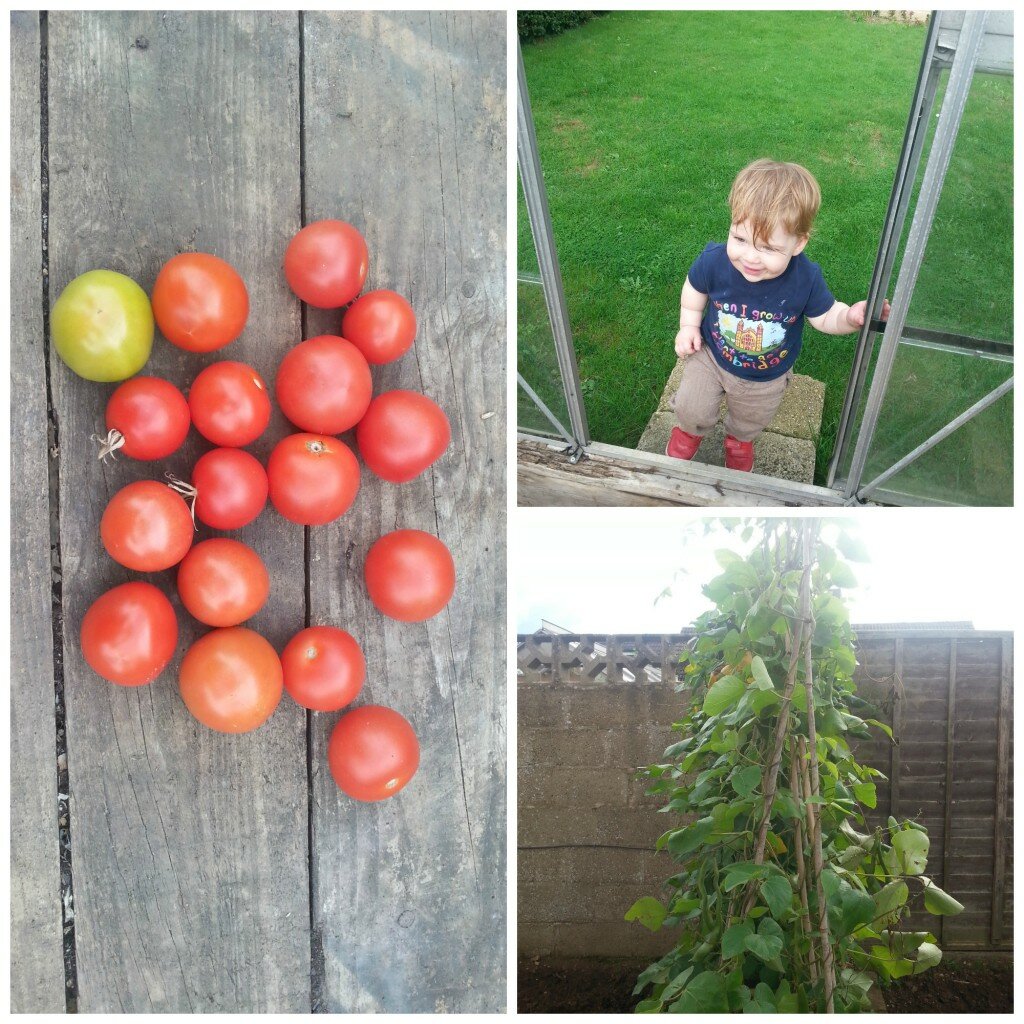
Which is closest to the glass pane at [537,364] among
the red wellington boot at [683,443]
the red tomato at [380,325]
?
the red wellington boot at [683,443]

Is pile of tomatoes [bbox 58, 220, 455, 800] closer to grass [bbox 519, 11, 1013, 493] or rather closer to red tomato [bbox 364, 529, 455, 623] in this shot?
red tomato [bbox 364, 529, 455, 623]

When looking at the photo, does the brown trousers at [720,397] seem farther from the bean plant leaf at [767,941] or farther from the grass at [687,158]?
the bean plant leaf at [767,941]

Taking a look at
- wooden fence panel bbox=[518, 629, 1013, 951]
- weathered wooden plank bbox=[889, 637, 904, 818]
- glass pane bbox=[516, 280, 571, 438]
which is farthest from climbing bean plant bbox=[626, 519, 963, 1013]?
weathered wooden plank bbox=[889, 637, 904, 818]

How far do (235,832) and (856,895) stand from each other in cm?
115

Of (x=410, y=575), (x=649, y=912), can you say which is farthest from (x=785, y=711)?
(x=410, y=575)

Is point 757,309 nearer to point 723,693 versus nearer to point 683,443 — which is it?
point 683,443

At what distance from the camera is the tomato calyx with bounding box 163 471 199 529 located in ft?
4.98

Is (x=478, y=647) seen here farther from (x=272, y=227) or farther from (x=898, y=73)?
(x=898, y=73)

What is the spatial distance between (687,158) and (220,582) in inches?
130

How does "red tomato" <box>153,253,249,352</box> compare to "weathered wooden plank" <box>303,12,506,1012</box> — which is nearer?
"red tomato" <box>153,253,249,352</box>

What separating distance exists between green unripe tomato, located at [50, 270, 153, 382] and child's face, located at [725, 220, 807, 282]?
146cm

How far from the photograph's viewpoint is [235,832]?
1.72 meters

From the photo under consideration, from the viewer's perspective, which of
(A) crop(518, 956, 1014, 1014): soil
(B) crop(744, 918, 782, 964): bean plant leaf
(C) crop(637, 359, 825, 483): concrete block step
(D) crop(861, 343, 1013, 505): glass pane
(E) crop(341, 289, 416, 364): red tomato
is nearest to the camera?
(B) crop(744, 918, 782, 964): bean plant leaf

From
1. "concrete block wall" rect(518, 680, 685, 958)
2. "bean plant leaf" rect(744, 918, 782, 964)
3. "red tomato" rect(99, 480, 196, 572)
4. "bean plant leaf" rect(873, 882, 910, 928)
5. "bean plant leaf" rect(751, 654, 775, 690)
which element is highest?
"red tomato" rect(99, 480, 196, 572)
